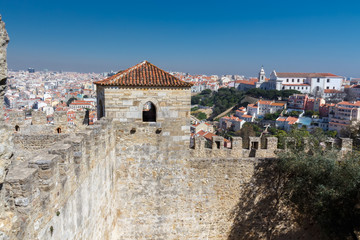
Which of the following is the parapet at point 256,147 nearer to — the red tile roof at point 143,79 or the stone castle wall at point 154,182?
the stone castle wall at point 154,182

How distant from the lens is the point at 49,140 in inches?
277

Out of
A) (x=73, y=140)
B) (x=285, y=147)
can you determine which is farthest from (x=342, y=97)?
(x=73, y=140)

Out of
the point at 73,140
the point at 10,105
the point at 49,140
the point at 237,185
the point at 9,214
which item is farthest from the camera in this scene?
the point at 10,105

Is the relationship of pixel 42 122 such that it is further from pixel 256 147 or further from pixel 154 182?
pixel 256 147

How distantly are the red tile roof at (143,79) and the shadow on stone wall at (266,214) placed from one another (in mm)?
3354

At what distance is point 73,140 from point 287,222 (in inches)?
260

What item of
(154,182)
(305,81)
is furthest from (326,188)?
(305,81)

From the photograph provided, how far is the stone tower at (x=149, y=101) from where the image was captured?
6676mm

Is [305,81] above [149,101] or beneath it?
above

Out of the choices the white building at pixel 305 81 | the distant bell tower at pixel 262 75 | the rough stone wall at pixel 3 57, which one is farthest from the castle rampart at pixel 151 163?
the distant bell tower at pixel 262 75

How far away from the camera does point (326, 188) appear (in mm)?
6914

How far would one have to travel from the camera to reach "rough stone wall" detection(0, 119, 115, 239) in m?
2.86

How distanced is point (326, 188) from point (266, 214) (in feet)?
6.15

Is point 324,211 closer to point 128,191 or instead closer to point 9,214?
point 128,191
